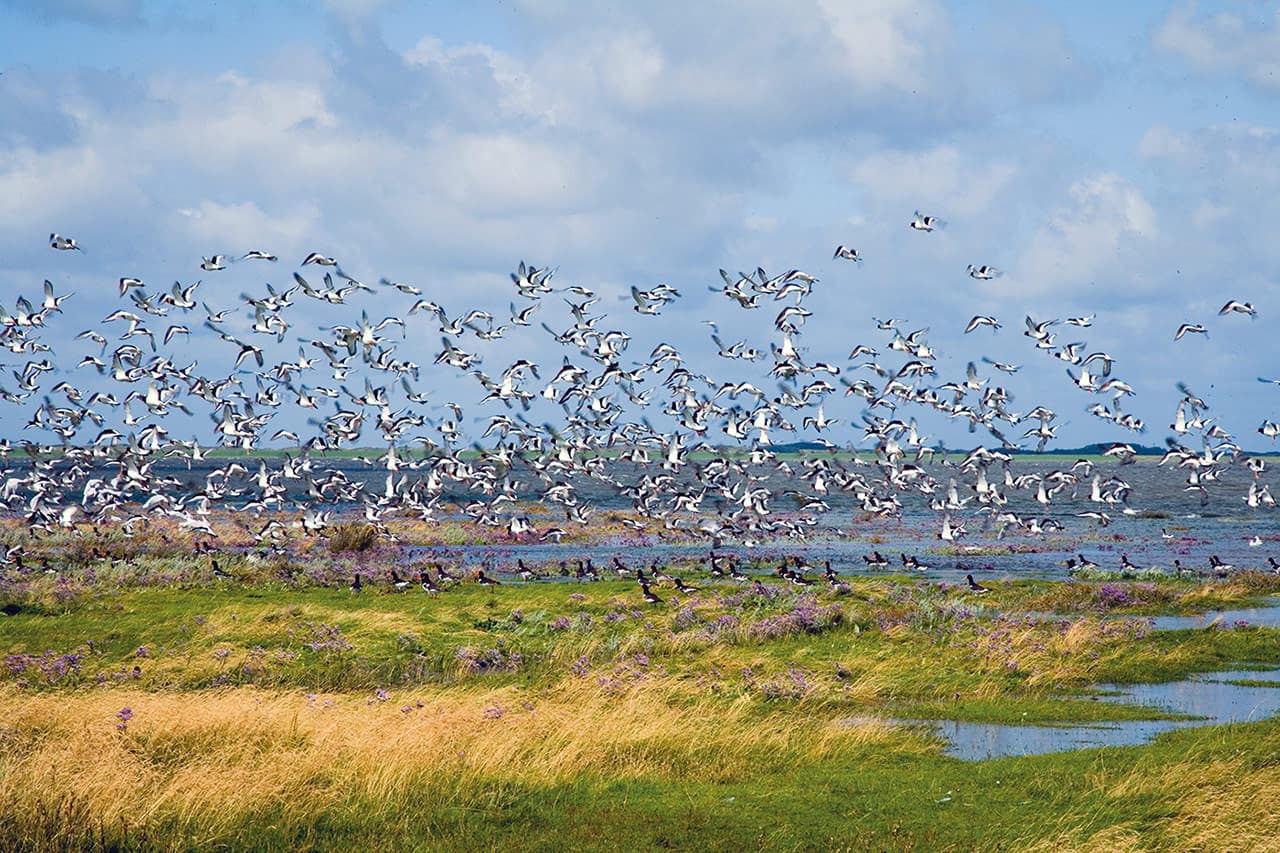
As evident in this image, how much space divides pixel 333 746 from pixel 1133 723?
13906 mm

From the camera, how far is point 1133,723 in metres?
22.7

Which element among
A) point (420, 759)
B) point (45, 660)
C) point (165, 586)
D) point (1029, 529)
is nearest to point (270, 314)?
point (165, 586)

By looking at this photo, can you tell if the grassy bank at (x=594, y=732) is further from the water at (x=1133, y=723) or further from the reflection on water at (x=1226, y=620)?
the reflection on water at (x=1226, y=620)

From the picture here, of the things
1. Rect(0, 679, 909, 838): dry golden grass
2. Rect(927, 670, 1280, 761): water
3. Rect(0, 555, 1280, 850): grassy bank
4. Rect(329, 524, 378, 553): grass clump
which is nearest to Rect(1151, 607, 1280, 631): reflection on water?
Rect(0, 555, 1280, 850): grassy bank

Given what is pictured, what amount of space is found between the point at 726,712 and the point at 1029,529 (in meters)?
55.5

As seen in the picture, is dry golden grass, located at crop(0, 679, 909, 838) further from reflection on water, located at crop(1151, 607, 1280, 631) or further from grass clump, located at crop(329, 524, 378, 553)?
grass clump, located at crop(329, 524, 378, 553)

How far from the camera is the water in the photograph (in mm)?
20766

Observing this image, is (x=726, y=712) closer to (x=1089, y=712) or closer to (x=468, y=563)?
(x=1089, y=712)

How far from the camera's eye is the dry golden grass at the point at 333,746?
591 inches

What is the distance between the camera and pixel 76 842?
1404 cm

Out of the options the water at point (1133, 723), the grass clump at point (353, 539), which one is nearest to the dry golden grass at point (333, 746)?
the water at point (1133, 723)

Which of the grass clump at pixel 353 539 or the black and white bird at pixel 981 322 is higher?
the black and white bird at pixel 981 322

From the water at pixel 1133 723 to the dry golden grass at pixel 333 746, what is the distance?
160 cm

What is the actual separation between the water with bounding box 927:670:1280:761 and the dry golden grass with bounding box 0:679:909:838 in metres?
1.60
